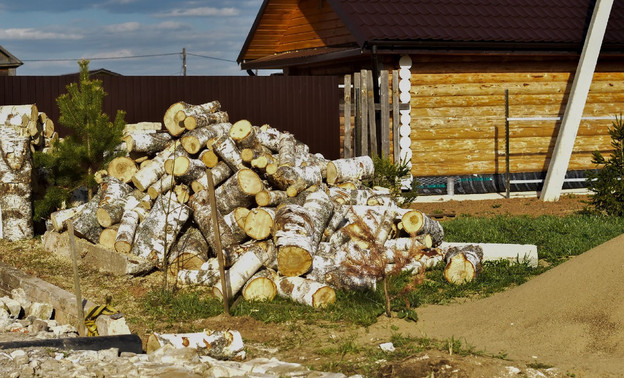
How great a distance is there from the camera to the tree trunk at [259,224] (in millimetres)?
10000

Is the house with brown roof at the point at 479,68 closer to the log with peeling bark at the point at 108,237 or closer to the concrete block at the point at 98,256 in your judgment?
the log with peeling bark at the point at 108,237

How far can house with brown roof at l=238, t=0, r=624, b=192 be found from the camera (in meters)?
16.9

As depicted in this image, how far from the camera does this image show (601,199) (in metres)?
14.1

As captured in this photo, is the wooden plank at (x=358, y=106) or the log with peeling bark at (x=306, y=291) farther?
the wooden plank at (x=358, y=106)

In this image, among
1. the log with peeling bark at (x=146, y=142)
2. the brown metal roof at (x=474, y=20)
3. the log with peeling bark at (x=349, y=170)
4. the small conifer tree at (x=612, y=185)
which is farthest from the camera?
the brown metal roof at (x=474, y=20)

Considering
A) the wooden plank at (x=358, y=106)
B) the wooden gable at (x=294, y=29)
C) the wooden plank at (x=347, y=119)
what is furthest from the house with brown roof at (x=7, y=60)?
the wooden plank at (x=358, y=106)

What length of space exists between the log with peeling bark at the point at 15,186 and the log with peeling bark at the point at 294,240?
4656 millimetres

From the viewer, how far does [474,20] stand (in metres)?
17.7

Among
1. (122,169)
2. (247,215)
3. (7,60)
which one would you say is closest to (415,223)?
(247,215)

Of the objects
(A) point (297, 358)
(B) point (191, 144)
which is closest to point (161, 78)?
(B) point (191, 144)

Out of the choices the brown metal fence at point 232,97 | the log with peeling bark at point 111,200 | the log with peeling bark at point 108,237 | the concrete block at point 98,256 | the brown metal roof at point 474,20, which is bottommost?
the concrete block at point 98,256

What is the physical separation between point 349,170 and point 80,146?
3945 millimetres

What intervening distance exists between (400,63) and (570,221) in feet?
16.7

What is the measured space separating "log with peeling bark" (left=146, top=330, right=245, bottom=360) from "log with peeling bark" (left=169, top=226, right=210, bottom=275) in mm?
3262
